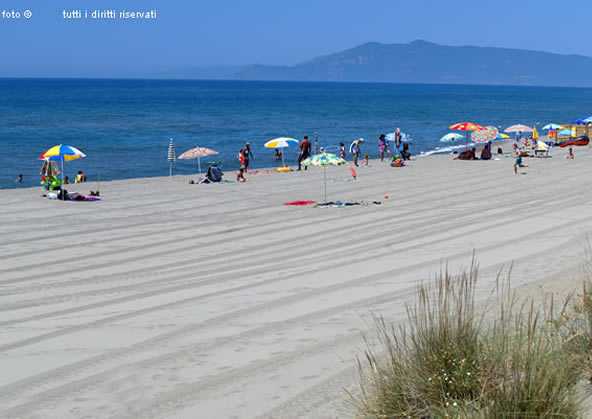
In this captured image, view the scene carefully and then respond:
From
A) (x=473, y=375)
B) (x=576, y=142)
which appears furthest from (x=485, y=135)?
(x=473, y=375)

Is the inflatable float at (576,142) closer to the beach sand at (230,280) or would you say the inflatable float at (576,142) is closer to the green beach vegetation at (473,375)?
the beach sand at (230,280)

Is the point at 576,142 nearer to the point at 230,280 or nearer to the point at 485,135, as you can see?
the point at 485,135

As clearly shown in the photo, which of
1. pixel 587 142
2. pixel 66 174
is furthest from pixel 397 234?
pixel 587 142

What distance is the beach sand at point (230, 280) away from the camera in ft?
17.6

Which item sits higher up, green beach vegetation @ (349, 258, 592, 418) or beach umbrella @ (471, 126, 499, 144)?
beach umbrella @ (471, 126, 499, 144)

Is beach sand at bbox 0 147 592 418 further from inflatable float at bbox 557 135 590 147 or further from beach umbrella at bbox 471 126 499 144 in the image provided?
inflatable float at bbox 557 135 590 147

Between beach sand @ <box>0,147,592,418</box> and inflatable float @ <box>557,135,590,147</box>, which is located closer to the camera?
beach sand @ <box>0,147,592,418</box>

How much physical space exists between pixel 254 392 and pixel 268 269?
16.0 ft

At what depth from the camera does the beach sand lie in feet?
17.6

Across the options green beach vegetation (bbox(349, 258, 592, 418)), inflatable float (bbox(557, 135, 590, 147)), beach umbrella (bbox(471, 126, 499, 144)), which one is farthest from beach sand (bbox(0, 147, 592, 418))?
inflatable float (bbox(557, 135, 590, 147))

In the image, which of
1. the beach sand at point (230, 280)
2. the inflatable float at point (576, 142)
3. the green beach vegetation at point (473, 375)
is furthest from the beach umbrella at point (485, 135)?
the green beach vegetation at point (473, 375)

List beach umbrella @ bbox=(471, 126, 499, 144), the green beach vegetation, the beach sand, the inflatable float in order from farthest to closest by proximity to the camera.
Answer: the inflatable float → beach umbrella @ bbox=(471, 126, 499, 144) → the beach sand → the green beach vegetation

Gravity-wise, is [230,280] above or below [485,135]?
below

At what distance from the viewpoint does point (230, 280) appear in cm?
938
